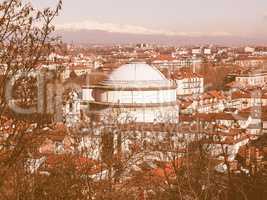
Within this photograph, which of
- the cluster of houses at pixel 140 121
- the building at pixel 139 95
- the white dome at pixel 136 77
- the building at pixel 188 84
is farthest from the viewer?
the building at pixel 188 84

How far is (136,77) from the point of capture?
627 inches

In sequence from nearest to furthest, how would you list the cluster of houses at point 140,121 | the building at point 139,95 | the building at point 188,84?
the cluster of houses at point 140,121, the building at point 139,95, the building at point 188,84

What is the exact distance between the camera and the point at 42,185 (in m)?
5.24

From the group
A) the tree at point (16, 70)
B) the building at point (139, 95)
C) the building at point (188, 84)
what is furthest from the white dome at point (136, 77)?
the building at point (188, 84)

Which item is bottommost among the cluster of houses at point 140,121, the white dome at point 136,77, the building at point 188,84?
the building at point 188,84

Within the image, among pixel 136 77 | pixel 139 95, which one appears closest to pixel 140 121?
pixel 139 95

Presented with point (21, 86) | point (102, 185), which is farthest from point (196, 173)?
point (21, 86)

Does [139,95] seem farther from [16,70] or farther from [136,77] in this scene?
[16,70]

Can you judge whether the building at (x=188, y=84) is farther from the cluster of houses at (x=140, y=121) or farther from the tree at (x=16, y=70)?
the tree at (x=16, y=70)

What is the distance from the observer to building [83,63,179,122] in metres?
15.4

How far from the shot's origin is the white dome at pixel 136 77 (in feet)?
51.9

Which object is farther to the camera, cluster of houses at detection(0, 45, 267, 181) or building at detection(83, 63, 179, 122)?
building at detection(83, 63, 179, 122)

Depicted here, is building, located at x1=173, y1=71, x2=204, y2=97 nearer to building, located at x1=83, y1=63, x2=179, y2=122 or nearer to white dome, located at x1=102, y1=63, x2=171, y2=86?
white dome, located at x1=102, y1=63, x2=171, y2=86

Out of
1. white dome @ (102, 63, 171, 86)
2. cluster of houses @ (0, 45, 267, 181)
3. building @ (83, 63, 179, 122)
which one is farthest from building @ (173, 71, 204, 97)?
building @ (83, 63, 179, 122)
